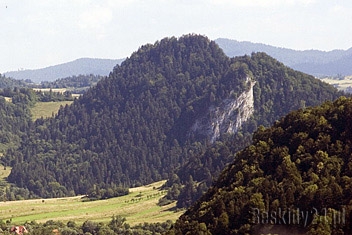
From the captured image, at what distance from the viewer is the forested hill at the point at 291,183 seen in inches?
2034

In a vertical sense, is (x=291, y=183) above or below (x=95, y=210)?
above

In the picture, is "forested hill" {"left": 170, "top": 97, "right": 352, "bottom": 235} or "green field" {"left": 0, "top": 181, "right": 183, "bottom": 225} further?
"green field" {"left": 0, "top": 181, "right": 183, "bottom": 225}

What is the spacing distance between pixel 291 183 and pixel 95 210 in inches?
4197

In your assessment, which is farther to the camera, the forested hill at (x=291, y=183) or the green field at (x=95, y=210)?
the green field at (x=95, y=210)

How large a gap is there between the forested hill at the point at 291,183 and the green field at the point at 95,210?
67.4 meters

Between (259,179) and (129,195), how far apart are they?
119 m

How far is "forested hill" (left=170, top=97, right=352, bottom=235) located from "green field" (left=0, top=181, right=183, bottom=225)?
6738cm

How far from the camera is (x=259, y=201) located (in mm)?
56844

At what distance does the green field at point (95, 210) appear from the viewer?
14111 cm

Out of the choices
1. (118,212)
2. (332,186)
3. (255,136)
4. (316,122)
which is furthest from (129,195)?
(332,186)

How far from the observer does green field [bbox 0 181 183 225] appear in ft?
463

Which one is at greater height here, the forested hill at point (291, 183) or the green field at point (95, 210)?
the forested hill at point (291, 183)

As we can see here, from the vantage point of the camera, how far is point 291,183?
57.5m

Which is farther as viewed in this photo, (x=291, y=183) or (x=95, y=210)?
(x=95, y=210)
